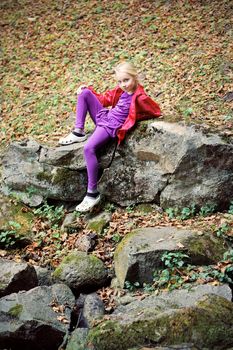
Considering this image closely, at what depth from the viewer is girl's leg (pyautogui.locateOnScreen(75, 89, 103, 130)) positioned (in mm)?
6972

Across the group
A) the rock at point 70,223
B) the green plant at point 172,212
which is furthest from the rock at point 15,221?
the green plant at point 172,212

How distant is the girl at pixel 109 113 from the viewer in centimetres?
679

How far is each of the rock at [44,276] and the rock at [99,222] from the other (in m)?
1.01

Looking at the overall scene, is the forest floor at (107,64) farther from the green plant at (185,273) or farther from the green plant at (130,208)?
the green plant at (185,273)

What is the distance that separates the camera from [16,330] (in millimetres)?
5039

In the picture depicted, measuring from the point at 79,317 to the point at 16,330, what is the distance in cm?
80

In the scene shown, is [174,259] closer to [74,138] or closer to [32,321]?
[32,321]

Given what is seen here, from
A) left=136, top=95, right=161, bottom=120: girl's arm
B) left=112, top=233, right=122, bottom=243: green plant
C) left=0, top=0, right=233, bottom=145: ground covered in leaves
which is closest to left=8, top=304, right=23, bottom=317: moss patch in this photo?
left=112, top=233, right=122, bottom=243: green plant

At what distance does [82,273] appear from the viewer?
19.6 feet

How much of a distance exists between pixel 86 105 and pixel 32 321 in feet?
11.3

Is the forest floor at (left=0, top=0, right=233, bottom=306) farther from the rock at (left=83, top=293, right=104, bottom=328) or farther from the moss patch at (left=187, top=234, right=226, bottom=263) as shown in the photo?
the rock at (left=83, top=293, right=104, bottom=328)

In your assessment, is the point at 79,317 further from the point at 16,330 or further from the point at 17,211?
the point at 17,211

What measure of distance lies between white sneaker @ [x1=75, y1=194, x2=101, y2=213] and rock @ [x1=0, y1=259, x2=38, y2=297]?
1413 millimetres

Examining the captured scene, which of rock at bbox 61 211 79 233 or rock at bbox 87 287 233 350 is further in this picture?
rock at bbox 61 211 79 233
